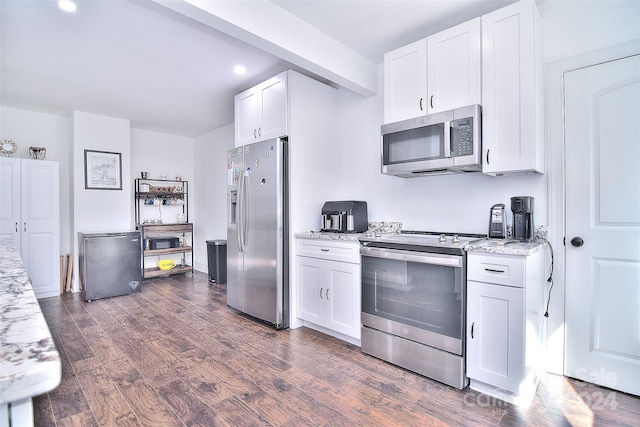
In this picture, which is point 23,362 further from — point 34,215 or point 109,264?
point 34,215

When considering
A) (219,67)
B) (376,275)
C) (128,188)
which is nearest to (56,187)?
(128,188)

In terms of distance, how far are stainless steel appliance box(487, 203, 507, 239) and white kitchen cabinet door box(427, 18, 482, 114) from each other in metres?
0.80

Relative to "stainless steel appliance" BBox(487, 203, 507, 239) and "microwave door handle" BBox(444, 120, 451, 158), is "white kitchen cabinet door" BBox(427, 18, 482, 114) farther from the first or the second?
"stainless steel appliance" BBox(487, 203, 507, 239)

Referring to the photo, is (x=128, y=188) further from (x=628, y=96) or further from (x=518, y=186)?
(x=628, y=96)

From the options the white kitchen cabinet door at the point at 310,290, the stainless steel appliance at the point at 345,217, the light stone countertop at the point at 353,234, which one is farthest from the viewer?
the stainless steel appliance at the point at 345,217

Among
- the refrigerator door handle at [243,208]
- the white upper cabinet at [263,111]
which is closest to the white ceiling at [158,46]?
the white upper cabinet at [263,111]

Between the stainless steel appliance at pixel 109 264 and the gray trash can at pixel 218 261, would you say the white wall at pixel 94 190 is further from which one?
the gray trash can at pixel 218 261

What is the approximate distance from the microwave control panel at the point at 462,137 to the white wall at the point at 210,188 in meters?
3.93

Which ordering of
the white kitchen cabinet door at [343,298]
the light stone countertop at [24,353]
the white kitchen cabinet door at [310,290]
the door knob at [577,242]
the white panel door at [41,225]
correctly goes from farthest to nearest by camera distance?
the white panel door at [41,225]
the white kitchen cabinet door at [310,290]
the white kitchen cabinet door at [343,298]
the door knob at [577,242]
the light stone countertop at [24,353]

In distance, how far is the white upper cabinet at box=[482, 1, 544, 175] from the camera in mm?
2135

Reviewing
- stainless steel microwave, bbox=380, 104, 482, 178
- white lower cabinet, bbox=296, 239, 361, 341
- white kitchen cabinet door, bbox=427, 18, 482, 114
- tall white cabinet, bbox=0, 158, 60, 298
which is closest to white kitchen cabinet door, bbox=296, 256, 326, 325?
white lower cabinet, bbox=296, 239, 361, 341

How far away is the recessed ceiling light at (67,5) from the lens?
2297 millimetres

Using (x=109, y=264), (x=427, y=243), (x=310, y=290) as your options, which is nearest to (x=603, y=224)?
(x=427, y=243)

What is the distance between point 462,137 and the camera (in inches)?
93.1
